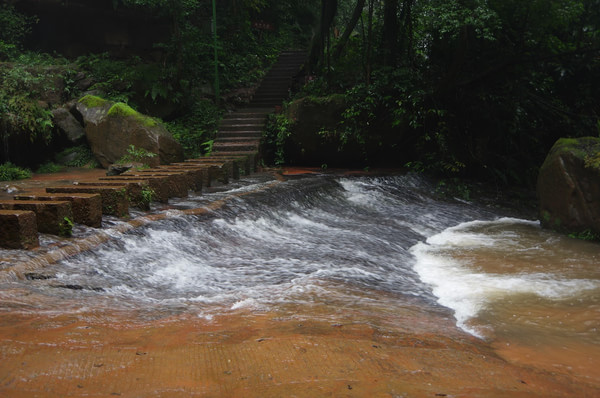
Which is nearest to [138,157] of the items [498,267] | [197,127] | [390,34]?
A: [197,127]

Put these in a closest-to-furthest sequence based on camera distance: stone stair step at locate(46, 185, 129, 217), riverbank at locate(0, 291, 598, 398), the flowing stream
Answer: riverbank at locate(0, 291, 598, 398)
the flowing stream
stone stair step at locate(46, 185, 129, 217)

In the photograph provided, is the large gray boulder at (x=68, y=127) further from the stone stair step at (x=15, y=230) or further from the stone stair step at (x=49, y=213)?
the stone stair step at (x=15, y=230)

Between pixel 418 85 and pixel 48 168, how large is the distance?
33.1 ft

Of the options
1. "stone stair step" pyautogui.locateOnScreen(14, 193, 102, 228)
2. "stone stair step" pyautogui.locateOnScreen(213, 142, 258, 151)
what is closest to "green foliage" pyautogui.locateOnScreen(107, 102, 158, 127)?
"stone stair step" pyautogui.locateOnScreen(213, 142, 258, 151)

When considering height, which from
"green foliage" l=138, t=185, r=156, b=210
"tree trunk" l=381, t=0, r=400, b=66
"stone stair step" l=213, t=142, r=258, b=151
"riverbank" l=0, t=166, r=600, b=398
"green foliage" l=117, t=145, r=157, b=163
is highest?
"tree trunk" l=381, t=0, r=400, b=66

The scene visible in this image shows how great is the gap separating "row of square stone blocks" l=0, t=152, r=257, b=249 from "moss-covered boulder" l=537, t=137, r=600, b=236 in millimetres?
6167

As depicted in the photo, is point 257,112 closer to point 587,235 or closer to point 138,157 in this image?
point 138,157

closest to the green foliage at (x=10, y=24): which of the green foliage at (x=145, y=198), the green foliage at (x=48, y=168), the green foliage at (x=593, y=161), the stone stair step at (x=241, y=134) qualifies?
the green foliage at (x=48, y=168)

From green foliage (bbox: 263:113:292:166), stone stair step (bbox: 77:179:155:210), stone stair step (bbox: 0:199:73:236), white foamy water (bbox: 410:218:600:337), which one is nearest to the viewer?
white foamy water (bbox: 410:218:600:337)

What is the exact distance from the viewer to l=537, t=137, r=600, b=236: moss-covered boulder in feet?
25.3

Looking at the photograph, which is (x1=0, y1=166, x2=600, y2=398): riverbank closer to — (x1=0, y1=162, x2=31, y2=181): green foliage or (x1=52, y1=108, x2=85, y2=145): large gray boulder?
(x1=0, y1=162, x2=31, y2=181): green foliage

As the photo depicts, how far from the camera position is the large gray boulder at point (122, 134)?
39.6ft

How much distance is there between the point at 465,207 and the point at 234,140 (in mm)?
6743

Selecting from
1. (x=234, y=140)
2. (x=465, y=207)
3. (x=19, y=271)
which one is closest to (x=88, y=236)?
(x=19, y=271)
